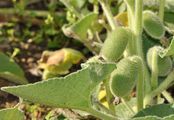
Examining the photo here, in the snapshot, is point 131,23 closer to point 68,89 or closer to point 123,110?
point 123,110

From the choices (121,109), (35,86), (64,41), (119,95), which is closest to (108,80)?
(119,95)

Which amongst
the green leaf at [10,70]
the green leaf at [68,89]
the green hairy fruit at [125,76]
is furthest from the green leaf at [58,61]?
the green leaf at [68,89]

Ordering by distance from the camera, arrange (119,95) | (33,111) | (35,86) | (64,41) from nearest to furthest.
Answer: (35,86) → (119,95) → (33,111) → (64,41)

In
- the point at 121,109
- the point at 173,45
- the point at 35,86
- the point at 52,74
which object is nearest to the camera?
the point at 35,86

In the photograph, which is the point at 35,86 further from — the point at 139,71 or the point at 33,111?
the point at 33,111

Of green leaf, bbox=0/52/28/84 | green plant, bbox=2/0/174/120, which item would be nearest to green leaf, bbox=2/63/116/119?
green plant, bbox=2/0/174/120

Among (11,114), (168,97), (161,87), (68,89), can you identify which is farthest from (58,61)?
(68,89)

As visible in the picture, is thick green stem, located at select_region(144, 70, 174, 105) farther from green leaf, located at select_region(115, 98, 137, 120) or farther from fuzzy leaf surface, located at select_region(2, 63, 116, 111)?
fuzzy leaf surface, located at select_region(2, 63, 116, 111)
